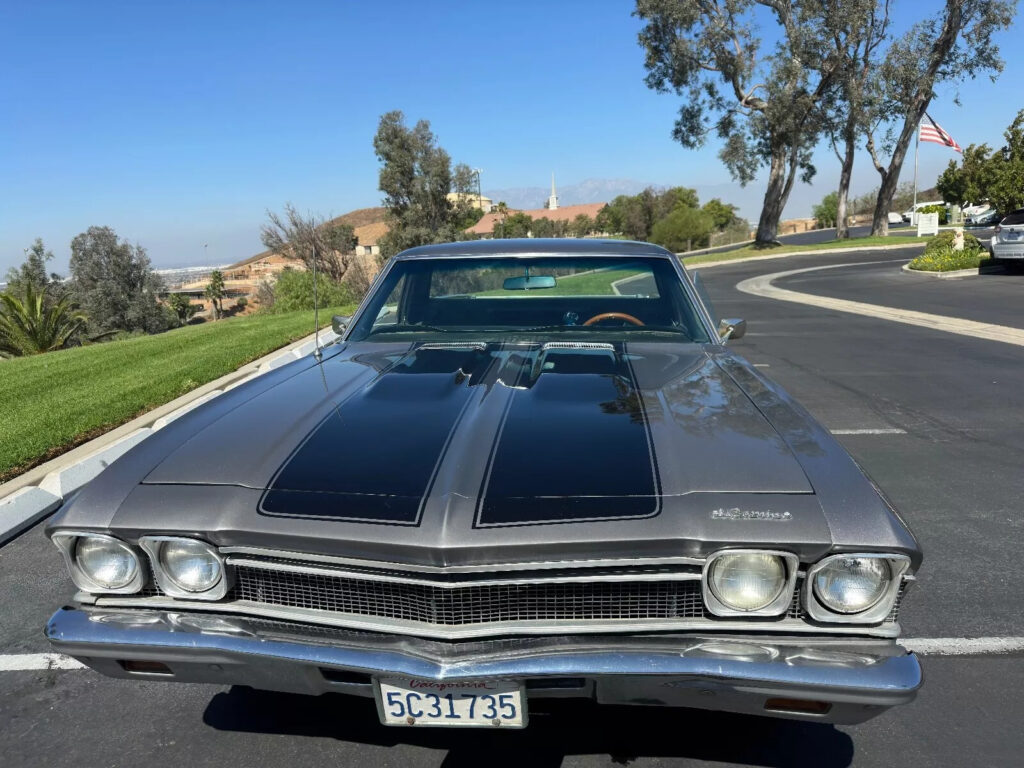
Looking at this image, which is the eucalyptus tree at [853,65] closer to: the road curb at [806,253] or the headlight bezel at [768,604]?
the road curb at [806,253]

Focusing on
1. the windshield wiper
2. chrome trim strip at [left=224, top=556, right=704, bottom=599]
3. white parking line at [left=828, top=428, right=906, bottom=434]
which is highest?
the windshield wiper

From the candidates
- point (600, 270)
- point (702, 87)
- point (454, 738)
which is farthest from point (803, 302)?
point (702, 87)

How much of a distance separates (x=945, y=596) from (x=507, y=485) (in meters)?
2.44

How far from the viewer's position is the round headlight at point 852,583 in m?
1.90

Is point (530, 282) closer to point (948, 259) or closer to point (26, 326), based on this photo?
point (26, 326)

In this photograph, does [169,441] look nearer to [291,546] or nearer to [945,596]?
[291,546]

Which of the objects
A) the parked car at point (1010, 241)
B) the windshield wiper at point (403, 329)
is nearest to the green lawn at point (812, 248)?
the parked car at point (1010, 241)

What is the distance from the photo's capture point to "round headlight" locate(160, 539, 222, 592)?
2.03 meters

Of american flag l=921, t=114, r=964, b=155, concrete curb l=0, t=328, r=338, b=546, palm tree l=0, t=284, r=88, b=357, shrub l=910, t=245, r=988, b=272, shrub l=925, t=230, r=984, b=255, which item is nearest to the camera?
concrete curb l=0, t=328, r=338, b=546

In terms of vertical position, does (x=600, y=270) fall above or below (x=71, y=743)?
above

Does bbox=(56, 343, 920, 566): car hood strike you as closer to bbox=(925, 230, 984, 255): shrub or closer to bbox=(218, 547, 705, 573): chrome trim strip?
bbox=(218, 547, 705, 573): chrome trim strip

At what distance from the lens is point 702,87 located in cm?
3638

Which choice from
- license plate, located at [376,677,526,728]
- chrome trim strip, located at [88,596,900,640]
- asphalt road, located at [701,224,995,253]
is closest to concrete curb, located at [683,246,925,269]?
asphalt road, located at [701,224,995,253]

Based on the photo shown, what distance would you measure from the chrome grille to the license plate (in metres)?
0.15
